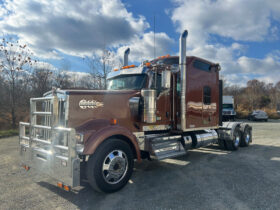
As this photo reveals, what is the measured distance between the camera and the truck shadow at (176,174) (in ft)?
12.1

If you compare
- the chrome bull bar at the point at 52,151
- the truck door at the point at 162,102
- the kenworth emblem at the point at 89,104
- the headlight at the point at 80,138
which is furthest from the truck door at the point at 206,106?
the chrome bull bar at the point at 52,151

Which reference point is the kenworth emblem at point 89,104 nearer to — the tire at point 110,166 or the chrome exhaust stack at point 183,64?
the tire at point 110,166

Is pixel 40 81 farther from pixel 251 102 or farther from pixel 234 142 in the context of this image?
pixel 251 102

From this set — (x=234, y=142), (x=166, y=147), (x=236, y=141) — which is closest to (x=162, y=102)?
(x=166, y=147)

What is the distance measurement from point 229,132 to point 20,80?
15.0 meters

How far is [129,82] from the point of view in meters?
5.35

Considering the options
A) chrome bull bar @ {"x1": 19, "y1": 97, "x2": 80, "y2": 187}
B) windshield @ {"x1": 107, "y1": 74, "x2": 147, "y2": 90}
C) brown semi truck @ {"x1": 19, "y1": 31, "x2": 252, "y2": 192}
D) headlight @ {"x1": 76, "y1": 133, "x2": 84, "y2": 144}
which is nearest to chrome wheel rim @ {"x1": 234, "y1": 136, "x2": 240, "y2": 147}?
brown semi truck @ {"x1": 19, "y1": 31, "x2": 252, "y2": 192}

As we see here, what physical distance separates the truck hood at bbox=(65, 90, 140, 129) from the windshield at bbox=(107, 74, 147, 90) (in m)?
0.28

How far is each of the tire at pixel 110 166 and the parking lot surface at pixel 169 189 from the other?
0.22m

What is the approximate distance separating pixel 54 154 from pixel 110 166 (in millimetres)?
1030

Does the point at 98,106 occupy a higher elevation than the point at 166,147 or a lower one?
higher

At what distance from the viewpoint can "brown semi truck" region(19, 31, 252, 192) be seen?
Answer: 362 centimetres

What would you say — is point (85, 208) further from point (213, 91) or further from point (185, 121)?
point (213, 91)

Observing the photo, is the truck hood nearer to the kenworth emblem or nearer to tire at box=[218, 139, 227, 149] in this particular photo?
the kenworth emblem
